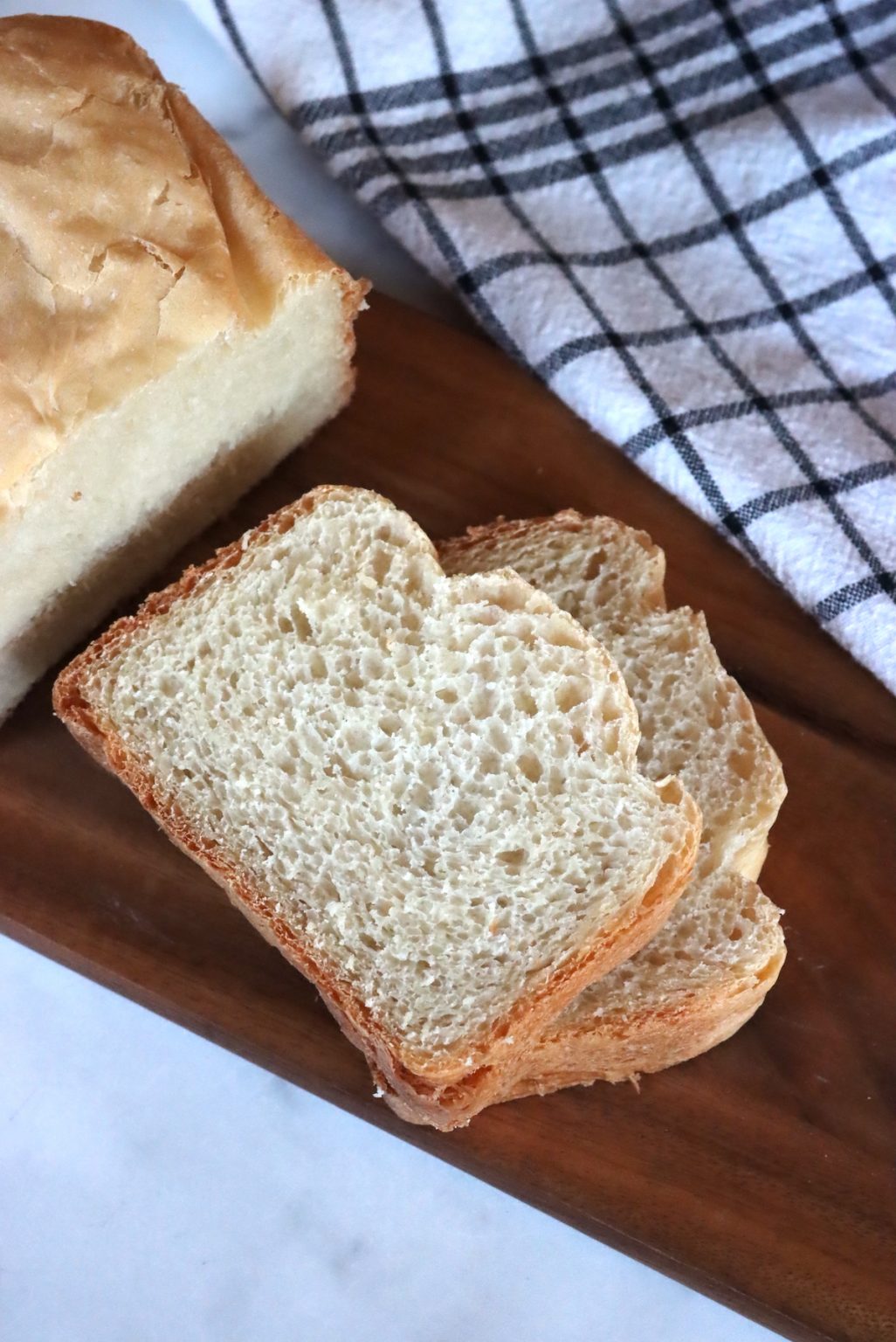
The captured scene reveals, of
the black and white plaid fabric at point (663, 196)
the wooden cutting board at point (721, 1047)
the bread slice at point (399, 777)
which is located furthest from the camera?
the black and white plaid fabric at point (663, 196)

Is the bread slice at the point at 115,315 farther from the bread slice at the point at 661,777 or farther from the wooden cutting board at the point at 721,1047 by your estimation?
the bread slice at the point at 661,777

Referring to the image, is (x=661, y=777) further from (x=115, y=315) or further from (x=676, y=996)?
(x=115, y=315)

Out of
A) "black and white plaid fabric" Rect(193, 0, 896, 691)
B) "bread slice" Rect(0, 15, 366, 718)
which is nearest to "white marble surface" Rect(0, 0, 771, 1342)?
"bread slice" Rect(0, 15, 366, 718)

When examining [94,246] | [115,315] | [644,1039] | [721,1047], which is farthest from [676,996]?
[94,246]

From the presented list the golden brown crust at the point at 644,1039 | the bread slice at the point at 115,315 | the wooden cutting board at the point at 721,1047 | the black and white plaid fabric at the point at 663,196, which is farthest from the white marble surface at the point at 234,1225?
the black and white plaid fabric at the point at 663,196

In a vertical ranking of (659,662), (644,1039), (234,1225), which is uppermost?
(659,662)

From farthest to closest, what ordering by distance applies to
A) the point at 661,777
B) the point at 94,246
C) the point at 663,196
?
the point at 663,196 → the point at 661,777 → the point at 94,246
